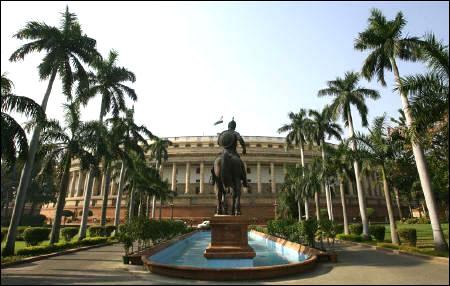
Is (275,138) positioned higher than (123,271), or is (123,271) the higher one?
(275,138)

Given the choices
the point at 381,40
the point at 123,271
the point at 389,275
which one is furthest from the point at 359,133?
the point at 123,271

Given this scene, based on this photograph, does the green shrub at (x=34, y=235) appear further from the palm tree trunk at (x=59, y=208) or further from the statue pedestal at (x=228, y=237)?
the statue pedestal at (x=228, y=237)

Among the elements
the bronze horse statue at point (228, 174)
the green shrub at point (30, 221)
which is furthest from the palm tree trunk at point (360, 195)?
the green shrub at point (30, 221)

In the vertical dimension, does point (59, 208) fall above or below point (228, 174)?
below

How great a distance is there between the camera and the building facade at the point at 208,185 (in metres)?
66.5

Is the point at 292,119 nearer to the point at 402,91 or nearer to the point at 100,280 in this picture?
the point at 402,91

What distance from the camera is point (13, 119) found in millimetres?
16156

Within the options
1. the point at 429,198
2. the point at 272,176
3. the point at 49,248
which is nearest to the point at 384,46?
the point at 429,198

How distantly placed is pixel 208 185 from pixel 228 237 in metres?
62.1

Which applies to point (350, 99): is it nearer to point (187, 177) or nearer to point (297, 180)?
point (297, 180)

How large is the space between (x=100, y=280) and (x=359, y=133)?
2159cm

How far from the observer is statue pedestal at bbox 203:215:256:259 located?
14047 mm

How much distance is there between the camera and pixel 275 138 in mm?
81625

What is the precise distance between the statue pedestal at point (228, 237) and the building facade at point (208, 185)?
2002 inches
